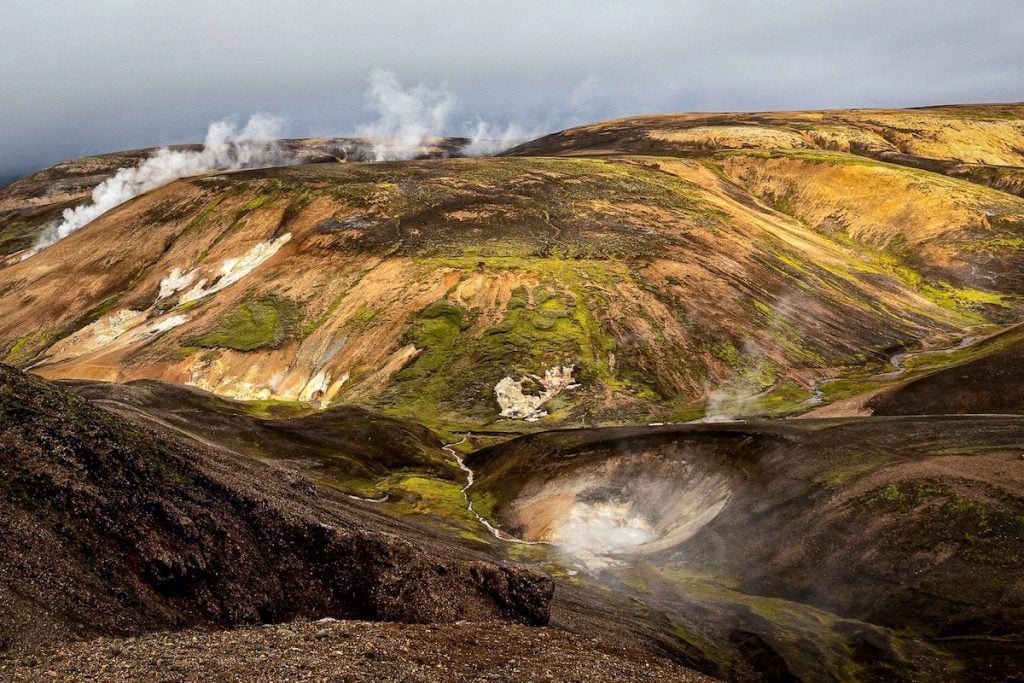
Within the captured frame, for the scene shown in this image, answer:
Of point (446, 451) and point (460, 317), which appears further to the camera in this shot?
point (460, 317)

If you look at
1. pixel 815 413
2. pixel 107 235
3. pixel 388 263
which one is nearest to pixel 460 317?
pixel 388 263

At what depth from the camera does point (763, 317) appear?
101 m

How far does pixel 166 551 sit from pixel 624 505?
34.6m

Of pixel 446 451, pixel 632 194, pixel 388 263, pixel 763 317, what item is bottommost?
pixel 446 451

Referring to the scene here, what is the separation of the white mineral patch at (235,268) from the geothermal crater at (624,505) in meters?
69.6

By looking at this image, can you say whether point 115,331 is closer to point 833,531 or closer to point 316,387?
point 316,387

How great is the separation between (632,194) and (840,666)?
10486 centimetres

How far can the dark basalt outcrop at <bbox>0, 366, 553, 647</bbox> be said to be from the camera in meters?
22.0

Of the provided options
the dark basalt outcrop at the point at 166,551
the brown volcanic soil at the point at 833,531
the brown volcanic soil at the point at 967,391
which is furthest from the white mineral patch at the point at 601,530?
the brown volcanic soil at the point at 967,391

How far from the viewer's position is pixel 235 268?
116 metres

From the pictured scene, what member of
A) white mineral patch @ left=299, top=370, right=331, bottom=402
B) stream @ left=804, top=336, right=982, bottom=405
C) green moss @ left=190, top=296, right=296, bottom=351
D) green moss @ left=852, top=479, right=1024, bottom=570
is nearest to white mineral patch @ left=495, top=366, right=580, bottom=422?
white mineral patch @ left=299, top=370, right=331, bottom=402

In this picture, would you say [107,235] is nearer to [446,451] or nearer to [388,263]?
[388,263]

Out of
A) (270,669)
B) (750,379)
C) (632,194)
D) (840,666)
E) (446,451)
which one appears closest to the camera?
(270,669)

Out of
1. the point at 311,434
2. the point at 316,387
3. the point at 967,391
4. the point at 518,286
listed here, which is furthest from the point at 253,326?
the point at 967,391
